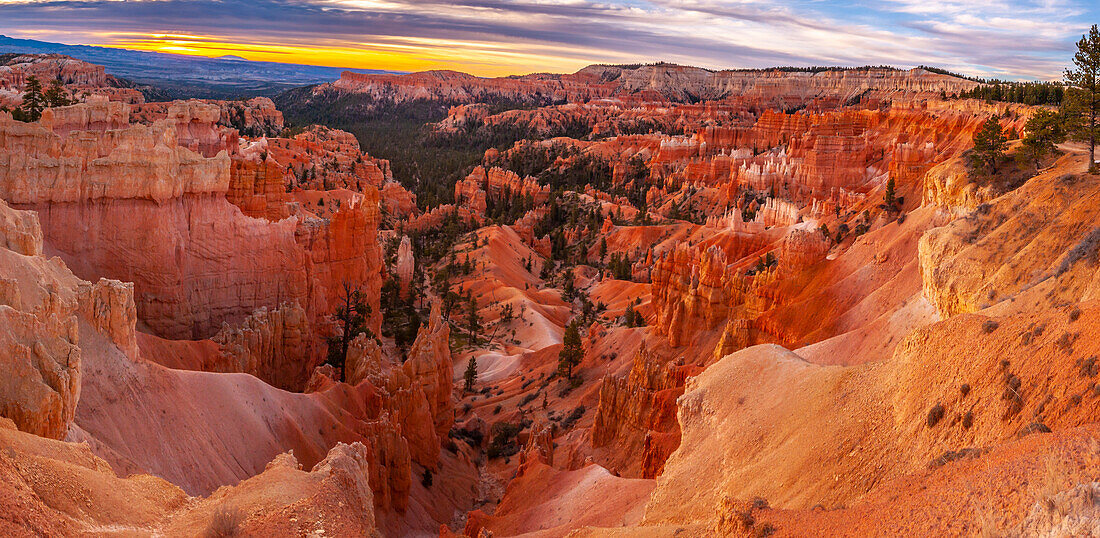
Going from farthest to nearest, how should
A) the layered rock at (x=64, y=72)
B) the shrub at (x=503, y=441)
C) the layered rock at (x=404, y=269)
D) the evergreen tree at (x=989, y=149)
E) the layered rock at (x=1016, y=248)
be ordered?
the layered rock at (x=64, y=72) < the layered rock at (x=404, y=269) < the shrub at (x=503, y=441) < the evergreen tree at (x=989, y=149) < the layered rock at (x=1016, y=248)

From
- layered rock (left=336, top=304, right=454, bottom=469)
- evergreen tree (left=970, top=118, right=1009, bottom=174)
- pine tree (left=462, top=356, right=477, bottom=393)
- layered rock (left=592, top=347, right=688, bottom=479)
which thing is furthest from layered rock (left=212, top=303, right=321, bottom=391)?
evergreen tree (left=970, top=118, right=1009, bottom=174)

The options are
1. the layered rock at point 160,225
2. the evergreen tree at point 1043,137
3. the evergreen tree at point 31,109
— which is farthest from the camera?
the evergreen tree at point 31,109

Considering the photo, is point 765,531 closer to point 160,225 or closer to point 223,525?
point 223,525

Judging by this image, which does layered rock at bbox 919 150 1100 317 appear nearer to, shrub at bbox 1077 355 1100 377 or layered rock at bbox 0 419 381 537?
shrub at bbox 1077 355 1100 377

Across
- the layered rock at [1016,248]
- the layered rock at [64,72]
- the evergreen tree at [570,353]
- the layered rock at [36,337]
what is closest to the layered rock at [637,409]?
the evergreen tree at [570,353]

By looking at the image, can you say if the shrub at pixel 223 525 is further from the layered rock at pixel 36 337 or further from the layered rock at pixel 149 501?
the layered rock at pixel 36 337

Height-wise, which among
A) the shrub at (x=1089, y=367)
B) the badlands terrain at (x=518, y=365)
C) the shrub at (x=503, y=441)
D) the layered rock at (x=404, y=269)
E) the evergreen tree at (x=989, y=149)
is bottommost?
the shrub at (x=503, y=441)

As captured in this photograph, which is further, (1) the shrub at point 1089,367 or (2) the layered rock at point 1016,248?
(2) the layered rock at point 1016,248
